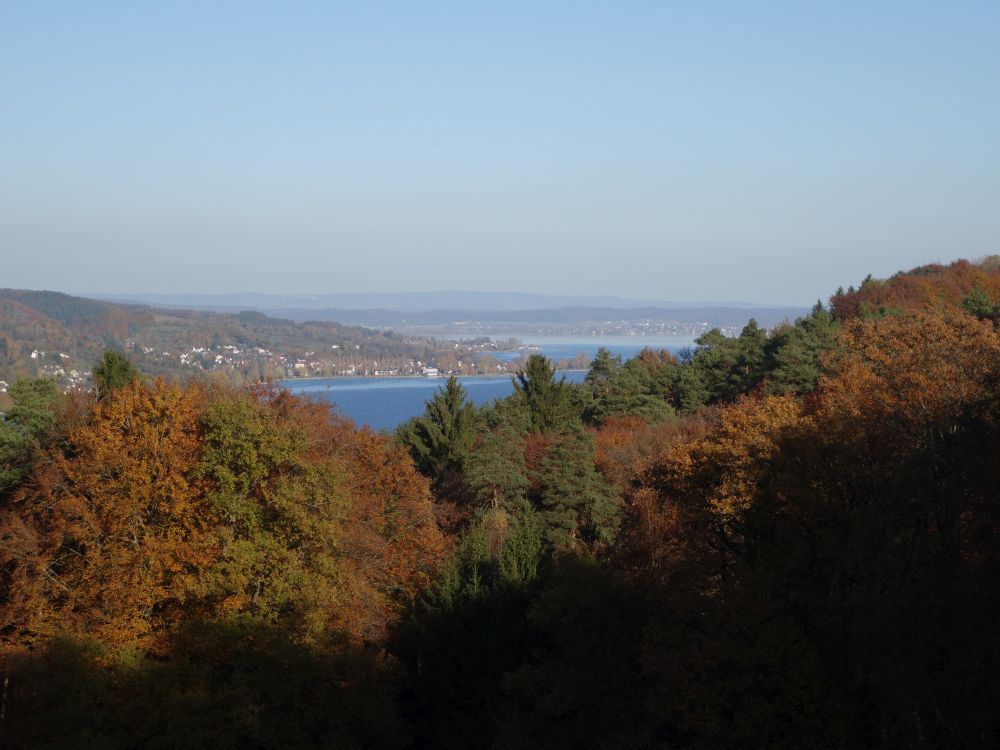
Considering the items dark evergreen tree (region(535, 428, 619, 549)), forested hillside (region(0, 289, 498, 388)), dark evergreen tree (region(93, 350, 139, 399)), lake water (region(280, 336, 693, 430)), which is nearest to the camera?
dark evergreen tree (region(535, 428, 619, 549))

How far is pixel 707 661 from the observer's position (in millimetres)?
13492

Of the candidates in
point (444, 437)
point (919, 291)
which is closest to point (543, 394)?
point (444, 437)

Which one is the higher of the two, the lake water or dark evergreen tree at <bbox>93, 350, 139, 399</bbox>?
dark evergreen tree at <bbox>93, 350, 139, 399</bbox>

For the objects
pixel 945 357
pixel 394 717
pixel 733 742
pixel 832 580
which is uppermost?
pixel 945 357

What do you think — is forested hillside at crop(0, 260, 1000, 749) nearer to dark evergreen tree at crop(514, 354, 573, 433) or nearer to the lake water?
dark evergreen tree at crop(514, 354, 573, 433)

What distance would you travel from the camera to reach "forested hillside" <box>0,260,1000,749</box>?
13.2 meters

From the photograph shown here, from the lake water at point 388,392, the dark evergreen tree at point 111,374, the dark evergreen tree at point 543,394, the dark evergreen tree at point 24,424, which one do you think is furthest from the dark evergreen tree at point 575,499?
the lake water at point 388,392

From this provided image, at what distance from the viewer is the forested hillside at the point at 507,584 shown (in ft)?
43.3

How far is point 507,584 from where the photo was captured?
70.9 ft

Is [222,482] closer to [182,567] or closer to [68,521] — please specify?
[182,567]

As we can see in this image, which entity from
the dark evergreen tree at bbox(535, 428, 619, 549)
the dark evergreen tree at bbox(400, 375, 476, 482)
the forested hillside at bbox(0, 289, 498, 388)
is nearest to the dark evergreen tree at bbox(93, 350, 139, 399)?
the dark evergreen tree at bbox(400, 375, 476, 482)

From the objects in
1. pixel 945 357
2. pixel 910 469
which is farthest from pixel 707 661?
pixel 945 357

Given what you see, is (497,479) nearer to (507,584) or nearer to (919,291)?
(507,584)

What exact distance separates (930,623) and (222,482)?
13.1 m
